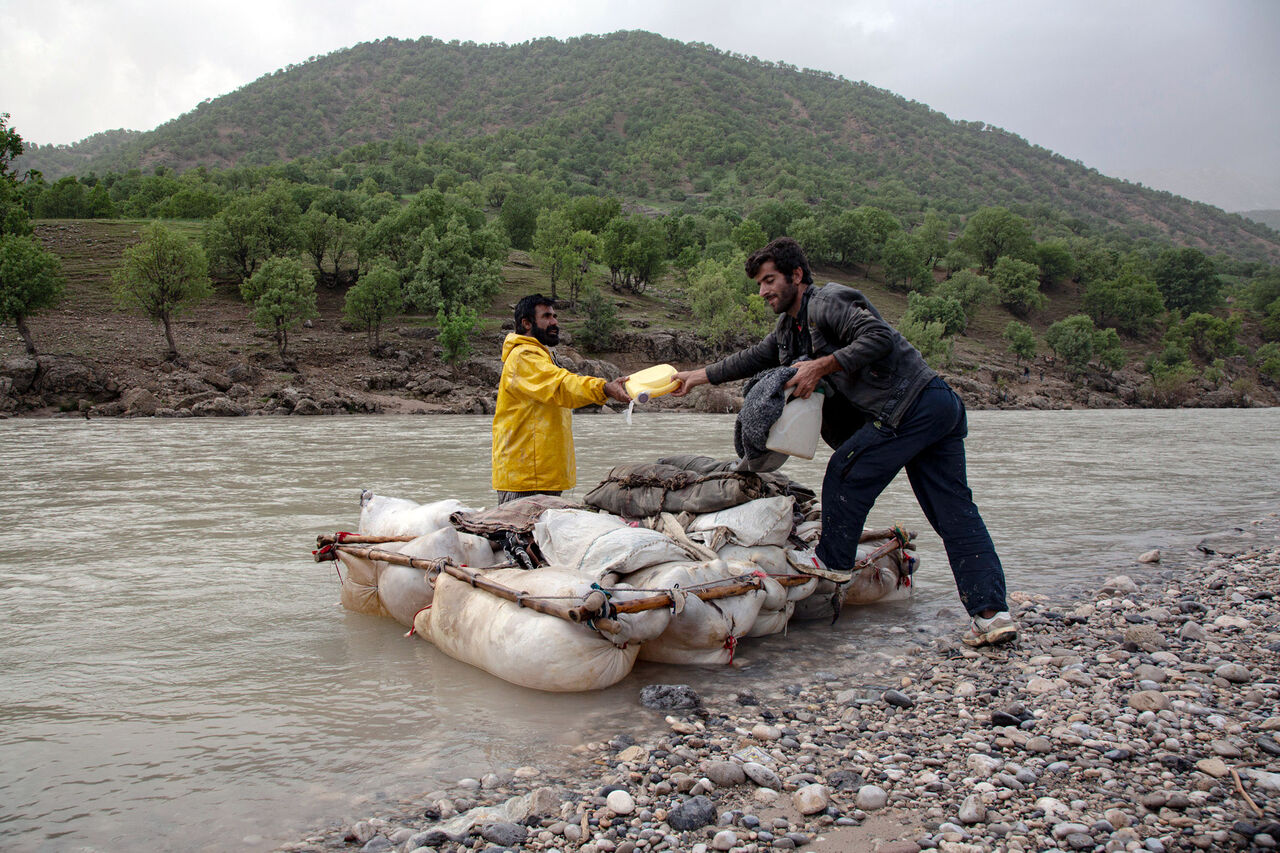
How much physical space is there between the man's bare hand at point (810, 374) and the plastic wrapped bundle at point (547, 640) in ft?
4.61

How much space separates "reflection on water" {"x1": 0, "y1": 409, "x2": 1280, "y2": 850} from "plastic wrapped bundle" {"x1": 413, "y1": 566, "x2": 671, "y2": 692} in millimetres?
116

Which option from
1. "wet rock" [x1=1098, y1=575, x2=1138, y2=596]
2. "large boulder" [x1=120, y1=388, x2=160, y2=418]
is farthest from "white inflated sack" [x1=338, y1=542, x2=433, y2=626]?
"large boulder" [x1=120, y1=388, x2=160, y2=418]

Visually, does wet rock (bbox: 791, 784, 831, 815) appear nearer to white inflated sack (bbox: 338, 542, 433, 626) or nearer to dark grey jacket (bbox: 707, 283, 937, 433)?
dark grey jacket (bbox: 707, 283, 937, 433)

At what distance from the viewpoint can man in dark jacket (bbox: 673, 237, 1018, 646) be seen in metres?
4.19

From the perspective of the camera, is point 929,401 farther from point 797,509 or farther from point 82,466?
point 82,466

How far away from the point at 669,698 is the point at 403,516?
8.70 feet

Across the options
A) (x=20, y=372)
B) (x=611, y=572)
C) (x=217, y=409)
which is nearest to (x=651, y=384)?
(x=611, y=572)

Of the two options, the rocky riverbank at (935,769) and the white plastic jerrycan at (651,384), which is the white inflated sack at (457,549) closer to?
the white plastic jerrycan at (651,384)

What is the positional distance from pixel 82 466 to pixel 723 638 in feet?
52.3

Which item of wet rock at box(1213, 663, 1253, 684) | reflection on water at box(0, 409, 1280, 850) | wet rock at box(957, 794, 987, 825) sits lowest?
reflection on water at box(0, 409, 1280, 850)

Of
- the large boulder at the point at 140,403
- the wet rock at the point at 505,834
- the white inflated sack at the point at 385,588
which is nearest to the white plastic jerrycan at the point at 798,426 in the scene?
the white inflated sack at the point at 385,588

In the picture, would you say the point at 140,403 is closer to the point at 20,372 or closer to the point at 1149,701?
the point at 20,372

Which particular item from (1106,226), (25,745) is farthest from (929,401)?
(1106,226)

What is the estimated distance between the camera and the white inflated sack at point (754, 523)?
471cm
